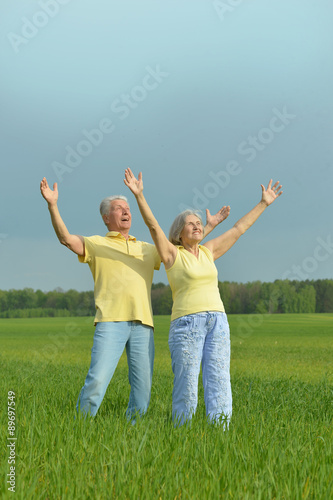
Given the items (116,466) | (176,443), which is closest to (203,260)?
(176,443)

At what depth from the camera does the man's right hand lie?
5.05 meters

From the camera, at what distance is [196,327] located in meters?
4.70

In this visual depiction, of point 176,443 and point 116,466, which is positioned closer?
point 116,466

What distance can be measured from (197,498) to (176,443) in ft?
3.17

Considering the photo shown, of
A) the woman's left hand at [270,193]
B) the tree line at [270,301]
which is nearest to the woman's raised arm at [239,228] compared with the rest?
the woman's left hand at [270,193]

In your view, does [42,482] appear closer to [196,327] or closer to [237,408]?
[196,327]

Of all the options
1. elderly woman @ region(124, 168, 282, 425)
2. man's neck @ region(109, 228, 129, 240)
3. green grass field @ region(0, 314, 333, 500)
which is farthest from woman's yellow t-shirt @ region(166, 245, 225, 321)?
green grass field @ region(0, 314, 333, 500)

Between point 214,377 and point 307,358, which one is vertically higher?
point 214,377

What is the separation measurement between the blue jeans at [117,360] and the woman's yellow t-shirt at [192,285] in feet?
1.90

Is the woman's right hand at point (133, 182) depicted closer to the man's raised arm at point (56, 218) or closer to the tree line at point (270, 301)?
the man's raised arm at point (56, 218)

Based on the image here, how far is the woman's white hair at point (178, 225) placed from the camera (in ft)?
16.7

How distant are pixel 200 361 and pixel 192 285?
71cm

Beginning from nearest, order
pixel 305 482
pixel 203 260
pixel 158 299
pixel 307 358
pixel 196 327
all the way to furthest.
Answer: pixel 305 482 < pixel 196 327 < pixel 203 260 < pixel 307 358 < pixel 158 299

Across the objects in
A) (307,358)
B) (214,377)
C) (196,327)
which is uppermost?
(196,327)
